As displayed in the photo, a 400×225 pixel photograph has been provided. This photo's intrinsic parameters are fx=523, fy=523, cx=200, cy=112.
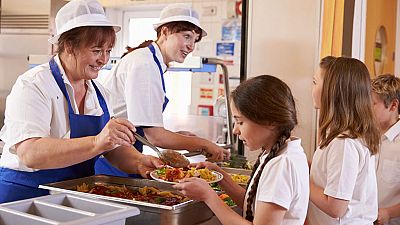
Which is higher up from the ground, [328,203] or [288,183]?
[288,183]

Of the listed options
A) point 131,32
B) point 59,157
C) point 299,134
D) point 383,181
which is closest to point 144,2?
point 131,32

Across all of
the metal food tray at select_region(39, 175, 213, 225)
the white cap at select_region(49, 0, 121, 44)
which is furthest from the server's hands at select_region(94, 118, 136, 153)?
the white cap at select_region(49, 0, 121, 44)

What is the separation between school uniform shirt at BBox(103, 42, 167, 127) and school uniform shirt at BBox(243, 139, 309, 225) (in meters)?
0.86

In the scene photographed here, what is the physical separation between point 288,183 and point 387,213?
0.99 meters

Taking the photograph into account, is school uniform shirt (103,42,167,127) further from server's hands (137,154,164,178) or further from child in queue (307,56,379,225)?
child in queue (307,56,379,225)

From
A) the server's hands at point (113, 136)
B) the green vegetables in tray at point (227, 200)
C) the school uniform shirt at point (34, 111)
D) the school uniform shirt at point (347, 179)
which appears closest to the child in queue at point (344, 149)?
the school uniform shirt at point (347, 179)

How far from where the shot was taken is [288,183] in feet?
4.60

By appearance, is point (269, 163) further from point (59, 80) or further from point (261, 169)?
point (59, 80)

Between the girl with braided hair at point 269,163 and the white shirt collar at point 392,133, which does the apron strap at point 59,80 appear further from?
the white shirt collar at point 392,133

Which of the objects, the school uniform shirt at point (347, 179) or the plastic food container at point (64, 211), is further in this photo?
the school uniform shirt at point (347, 179)

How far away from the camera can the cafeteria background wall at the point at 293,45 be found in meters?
3.27

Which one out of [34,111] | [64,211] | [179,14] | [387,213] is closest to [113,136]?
[34,111]

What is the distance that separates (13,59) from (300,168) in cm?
358

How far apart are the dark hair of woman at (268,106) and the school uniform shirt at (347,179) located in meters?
0.30
